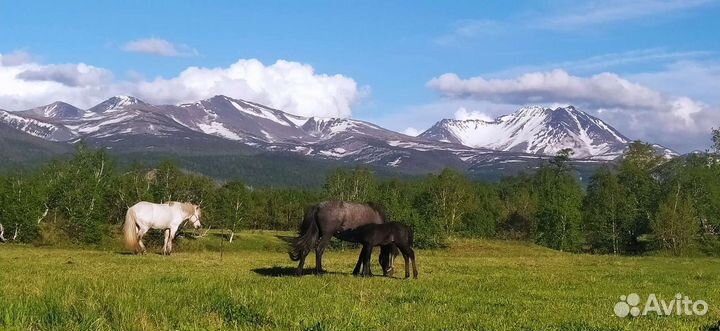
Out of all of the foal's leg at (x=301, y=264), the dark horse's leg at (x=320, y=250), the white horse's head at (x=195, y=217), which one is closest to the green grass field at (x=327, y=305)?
the foal's leg at (x=301, y=264)

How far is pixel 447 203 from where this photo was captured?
9969 centimetres

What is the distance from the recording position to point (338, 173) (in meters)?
102

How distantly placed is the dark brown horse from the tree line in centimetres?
5610

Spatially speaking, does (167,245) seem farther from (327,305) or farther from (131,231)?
(327,305)

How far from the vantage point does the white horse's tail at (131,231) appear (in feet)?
108

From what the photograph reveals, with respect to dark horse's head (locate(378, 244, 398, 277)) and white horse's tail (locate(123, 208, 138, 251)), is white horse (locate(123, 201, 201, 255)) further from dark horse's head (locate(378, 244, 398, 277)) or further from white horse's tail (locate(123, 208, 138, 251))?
dark horse's head (locate(378, 244, 398, 277))

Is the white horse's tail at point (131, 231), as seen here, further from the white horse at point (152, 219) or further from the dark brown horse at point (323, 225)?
the dark brown horse at point (323, 225)

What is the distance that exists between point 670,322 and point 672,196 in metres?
102

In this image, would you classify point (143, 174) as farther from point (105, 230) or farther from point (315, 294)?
point (315, 294)

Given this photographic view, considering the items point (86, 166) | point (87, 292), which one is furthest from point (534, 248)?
point (87, 292)

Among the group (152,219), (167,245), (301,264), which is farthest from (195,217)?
(301,264)

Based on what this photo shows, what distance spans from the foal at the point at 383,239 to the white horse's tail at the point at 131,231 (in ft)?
52.6

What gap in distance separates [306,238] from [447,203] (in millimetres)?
79566

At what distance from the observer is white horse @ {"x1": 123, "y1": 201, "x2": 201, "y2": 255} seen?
33.3 m
